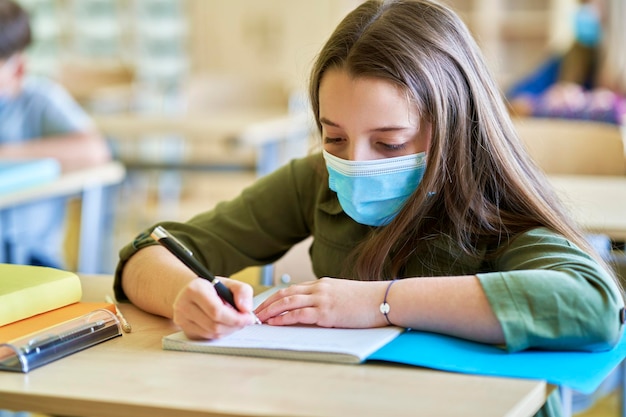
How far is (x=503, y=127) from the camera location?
131 centimetres

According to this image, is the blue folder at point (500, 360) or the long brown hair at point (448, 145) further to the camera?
the long brown hair at point (448, 145)

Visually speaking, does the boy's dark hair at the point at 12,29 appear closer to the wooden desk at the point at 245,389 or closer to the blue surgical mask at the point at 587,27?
the wooden desk at the point at 245,389

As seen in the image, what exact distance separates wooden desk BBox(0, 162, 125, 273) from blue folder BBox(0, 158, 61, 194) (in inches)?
0.5

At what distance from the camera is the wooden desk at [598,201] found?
77.4 inches

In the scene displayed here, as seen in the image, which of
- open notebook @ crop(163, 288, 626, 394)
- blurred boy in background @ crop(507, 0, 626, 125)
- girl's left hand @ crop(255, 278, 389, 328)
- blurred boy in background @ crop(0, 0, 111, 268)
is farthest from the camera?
blurred boy in background @ crop(507, 0, 626, 125)

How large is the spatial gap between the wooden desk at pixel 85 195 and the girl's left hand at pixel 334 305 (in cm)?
120

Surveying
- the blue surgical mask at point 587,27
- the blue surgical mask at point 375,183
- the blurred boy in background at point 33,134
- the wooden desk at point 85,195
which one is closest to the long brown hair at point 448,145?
the blue surgical mask at point 375,183

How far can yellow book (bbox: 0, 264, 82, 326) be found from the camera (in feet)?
3.80

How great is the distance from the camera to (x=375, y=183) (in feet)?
4.07

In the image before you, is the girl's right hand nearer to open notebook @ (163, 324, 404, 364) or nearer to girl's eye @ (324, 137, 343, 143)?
open notebook @ (163, 324, 404, 364)

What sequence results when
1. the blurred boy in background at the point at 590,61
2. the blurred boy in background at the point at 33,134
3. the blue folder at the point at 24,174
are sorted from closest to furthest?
the blue folder at the point at 24,174
the blurred boy in background at the point at 33,134
the blurred boy in background at the point at 590,61

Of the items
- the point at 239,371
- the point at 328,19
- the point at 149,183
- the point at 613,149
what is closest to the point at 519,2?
the point at 328,19

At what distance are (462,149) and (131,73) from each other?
13.6ft

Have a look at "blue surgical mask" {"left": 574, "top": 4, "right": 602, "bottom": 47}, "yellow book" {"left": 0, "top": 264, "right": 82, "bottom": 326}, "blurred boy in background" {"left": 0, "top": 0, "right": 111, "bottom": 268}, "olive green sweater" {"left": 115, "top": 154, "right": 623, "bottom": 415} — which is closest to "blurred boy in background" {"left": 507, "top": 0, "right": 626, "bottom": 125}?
"blue surgical mask" {"left": 574, "top": 4, "right": 602, "bottom": 47}
